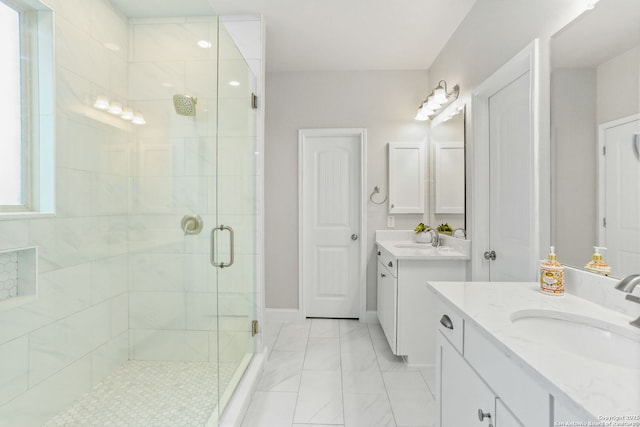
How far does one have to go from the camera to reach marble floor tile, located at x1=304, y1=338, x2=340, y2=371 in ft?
7.43

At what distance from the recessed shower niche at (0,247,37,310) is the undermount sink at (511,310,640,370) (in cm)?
173

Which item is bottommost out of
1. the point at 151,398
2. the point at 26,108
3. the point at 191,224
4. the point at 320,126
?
the point at 151,398

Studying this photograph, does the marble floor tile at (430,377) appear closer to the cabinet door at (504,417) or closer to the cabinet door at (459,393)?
the cabinet door at (459,393)

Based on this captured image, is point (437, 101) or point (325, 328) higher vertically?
point (437, 101)

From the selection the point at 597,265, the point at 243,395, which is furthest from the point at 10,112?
the point at 597,265

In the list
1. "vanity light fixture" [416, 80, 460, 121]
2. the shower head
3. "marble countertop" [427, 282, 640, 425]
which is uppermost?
"vanity light fixture" [416, 80, 460, 121]

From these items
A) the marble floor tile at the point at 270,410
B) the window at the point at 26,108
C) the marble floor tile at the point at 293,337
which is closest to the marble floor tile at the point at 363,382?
the marble floor tile at the point at 270,410

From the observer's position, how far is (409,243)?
9.78 feet

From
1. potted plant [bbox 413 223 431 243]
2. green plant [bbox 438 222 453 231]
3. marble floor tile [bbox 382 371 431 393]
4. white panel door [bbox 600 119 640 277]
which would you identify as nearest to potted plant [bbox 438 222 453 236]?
green plant [bbox 438 222 453 231]

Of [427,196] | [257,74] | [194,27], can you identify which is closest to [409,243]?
[427,196]

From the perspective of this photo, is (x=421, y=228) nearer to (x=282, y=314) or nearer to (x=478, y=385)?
(x=282, y=314)

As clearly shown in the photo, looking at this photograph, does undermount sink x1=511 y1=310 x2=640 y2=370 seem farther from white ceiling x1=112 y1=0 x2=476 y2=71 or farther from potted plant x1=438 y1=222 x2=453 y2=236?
white ceiling x1=112 y1=0 x2=476 y2=71

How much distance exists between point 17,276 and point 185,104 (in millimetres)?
1089

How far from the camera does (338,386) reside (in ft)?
6.59
